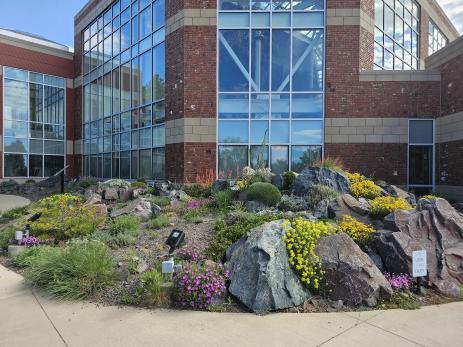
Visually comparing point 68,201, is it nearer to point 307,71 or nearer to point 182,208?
point 182,208

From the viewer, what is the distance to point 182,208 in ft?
32.9

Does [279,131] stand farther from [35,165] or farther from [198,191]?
[35,165]

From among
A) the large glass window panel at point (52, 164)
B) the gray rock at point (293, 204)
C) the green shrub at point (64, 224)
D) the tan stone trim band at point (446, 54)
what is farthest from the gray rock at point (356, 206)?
the large glass window panel at point (52, 164)

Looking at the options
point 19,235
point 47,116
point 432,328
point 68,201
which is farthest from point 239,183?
point 47,116

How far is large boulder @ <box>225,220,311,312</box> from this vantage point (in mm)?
4676

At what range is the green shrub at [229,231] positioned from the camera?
20.0 feet

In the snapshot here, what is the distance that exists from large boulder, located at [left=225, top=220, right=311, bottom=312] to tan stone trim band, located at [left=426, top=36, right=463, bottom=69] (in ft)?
41.8

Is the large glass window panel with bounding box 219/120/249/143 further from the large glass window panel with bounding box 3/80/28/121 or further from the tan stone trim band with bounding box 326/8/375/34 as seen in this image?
the large glass window panel with bounding box 3/80/28/121

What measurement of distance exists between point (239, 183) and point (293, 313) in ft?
21.5

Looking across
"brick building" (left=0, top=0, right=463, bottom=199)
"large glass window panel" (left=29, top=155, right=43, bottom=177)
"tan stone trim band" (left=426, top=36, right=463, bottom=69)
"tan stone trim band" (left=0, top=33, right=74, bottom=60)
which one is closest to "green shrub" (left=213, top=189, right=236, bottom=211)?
"brick building" (left=0, top=0, right=463, bottom=199)

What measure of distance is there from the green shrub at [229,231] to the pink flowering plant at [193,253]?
0.12 m

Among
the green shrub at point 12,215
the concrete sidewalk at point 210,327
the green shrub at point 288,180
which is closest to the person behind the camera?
the concrete sidewalk at point 210,327

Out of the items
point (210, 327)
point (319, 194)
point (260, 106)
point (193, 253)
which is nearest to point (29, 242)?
point (193, 253)

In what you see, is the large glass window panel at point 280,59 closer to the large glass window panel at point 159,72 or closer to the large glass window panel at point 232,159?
the large glass window panel at point 232,159
